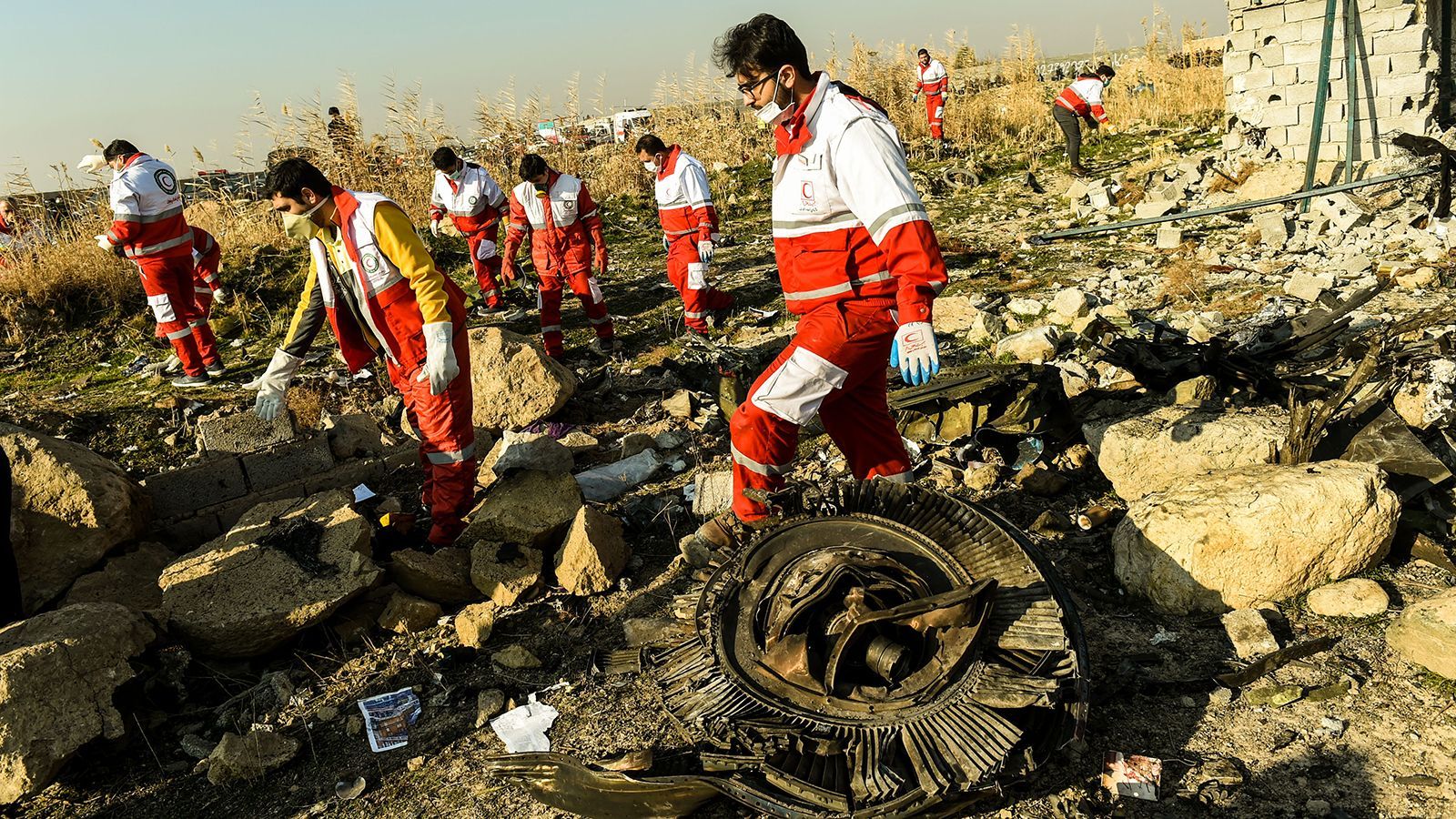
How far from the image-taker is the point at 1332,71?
356 inches

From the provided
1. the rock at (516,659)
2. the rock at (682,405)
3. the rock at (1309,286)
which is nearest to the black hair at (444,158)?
the rock at (682,405)

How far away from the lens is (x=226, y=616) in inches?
134

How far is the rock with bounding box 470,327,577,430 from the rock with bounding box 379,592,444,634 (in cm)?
199

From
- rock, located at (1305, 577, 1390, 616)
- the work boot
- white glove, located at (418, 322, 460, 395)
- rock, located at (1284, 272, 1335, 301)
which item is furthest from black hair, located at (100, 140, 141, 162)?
rock, located at (1284, 272, 1335, 301)

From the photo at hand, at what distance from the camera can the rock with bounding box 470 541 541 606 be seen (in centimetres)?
369

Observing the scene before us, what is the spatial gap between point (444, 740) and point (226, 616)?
3.68ft

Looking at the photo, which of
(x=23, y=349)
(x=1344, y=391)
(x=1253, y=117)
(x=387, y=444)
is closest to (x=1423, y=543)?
(x=1344, y=391)

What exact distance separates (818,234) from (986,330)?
11.2ft

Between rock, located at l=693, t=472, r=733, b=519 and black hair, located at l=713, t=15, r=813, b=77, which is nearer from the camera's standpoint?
black hair, located at l=713, t=15, r=813, b=77

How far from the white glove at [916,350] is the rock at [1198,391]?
2.03m

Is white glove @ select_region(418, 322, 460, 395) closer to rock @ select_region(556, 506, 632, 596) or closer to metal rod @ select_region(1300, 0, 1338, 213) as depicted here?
rock @ select_region(556, 506, 632, 596)

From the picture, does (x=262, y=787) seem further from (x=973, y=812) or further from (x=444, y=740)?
(x=973, y=812)

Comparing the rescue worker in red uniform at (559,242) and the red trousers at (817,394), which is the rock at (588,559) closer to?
the red trousers at (817,394)

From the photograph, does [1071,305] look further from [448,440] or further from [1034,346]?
[448,440]
